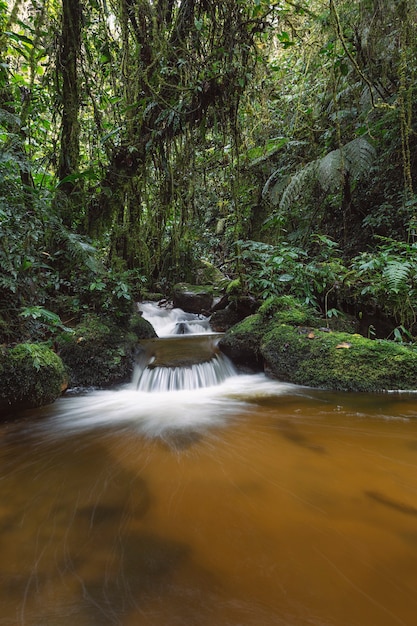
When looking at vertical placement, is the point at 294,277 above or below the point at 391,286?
above

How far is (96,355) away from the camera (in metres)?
4.35

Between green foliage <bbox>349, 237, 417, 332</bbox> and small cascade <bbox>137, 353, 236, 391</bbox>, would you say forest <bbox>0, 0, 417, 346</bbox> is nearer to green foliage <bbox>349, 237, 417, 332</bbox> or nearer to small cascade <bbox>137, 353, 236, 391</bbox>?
green foliage <bbox>349, 237, 417, 332</bbox>

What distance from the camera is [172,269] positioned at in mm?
10227

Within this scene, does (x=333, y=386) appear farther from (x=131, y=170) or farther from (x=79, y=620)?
(x=131, y=170)

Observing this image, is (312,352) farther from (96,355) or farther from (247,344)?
(96,355)

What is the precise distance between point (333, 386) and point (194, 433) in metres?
1.90

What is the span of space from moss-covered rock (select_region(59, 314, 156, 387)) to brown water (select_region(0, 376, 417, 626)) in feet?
4.22

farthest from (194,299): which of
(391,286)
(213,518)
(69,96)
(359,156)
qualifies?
(213,518)

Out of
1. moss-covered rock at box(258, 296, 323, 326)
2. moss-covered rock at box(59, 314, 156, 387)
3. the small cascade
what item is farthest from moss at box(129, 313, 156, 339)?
moss-covered rock at box(258, 296, 323, 326)

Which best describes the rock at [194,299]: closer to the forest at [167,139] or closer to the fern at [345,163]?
the forest at [167,139]

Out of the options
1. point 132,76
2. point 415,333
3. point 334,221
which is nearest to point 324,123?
point 334,221

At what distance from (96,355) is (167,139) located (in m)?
3.38

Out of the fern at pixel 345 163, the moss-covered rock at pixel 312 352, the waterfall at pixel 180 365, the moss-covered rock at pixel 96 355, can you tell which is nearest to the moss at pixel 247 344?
the moss-covered rock at pixel 312 352

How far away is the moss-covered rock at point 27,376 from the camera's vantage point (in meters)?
3.09
